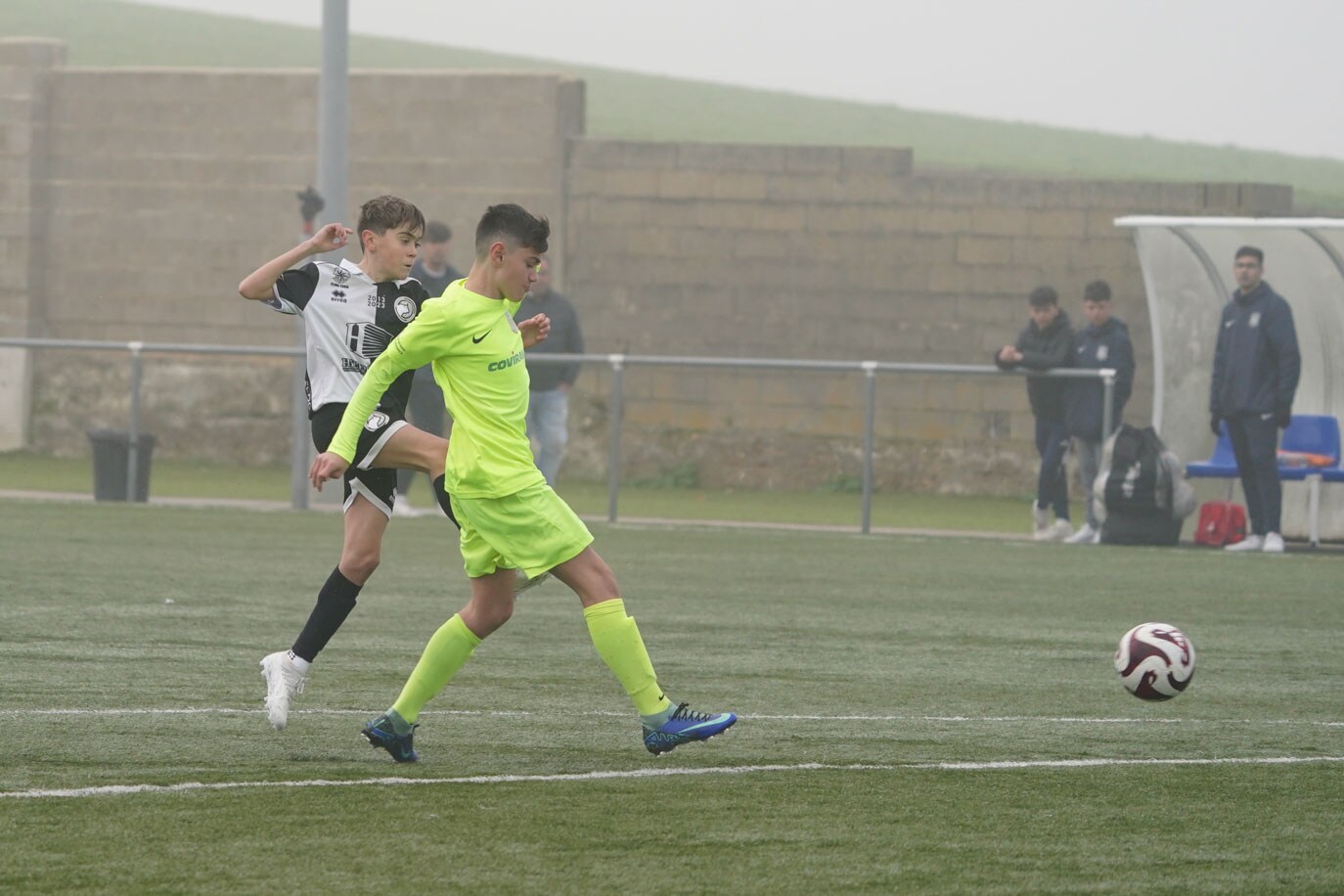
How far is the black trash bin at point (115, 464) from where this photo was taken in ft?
55.5

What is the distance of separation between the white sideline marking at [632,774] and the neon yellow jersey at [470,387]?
2.85ft

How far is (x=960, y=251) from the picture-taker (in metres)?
21.4

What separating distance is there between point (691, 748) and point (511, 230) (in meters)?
1.75

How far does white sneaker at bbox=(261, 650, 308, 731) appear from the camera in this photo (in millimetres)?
6324

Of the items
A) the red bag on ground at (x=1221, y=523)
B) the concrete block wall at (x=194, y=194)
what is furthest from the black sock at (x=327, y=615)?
the concrete block wall at (x=194, y=194)

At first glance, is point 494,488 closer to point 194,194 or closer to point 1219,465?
point 1219,465

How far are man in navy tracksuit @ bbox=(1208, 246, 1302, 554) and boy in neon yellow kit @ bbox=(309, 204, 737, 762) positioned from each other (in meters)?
9.60

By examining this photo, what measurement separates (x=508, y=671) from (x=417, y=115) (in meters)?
15.6

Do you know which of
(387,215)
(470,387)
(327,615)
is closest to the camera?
(470,387)

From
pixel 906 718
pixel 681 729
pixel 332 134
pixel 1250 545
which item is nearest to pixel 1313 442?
pixel 1250 545

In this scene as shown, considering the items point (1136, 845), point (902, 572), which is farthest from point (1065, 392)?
point (1136, 845)

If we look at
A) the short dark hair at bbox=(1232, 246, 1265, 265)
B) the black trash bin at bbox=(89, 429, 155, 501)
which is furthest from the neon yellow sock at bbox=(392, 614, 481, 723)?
the black trash bin at bbox=(89, 429, 155, 501)

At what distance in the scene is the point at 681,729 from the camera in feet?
19.8

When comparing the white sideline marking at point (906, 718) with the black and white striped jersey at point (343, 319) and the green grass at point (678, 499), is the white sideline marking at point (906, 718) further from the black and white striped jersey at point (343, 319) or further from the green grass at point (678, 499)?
the green grass at point (678, 499)
